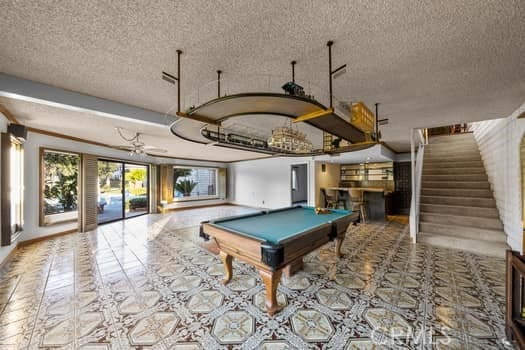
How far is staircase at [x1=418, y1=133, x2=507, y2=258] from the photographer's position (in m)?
3.79

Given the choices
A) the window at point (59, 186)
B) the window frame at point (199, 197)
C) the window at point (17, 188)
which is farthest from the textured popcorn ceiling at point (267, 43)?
the window frame at point (199, 197)

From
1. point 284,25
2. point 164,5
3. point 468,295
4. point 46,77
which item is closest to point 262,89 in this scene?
point 284,25

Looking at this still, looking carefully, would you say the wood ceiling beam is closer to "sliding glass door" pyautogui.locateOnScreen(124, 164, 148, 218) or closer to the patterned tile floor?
the patterned tile floor

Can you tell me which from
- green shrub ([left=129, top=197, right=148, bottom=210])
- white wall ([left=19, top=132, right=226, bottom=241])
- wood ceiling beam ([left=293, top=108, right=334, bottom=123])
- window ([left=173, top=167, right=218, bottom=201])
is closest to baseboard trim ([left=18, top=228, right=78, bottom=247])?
white wall ([left=19, top=132, right=226, bottom=241])

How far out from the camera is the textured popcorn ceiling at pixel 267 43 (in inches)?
52.6

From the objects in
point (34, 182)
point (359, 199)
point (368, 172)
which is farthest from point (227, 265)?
point (368, 172)

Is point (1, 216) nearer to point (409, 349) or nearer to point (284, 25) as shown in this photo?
point (284, 25)

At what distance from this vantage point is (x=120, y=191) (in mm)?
6629

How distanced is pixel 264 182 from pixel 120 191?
5601 mm

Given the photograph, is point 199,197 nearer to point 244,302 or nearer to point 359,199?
point 359,199

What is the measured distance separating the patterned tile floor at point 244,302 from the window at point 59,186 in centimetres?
174

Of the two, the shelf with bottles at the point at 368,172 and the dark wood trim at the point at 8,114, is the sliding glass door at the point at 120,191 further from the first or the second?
the shelf with bottles at the point at 368,172

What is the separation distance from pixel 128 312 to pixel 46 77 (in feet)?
9.05

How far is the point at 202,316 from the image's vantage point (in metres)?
1.97
